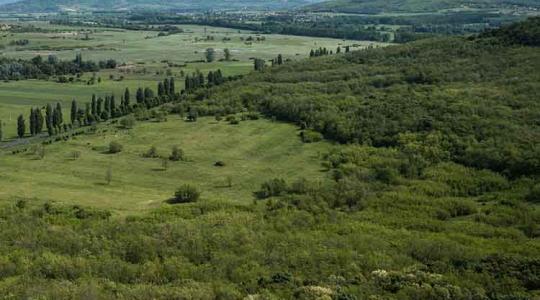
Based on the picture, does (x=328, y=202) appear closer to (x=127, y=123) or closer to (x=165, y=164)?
(x=165, y=164)

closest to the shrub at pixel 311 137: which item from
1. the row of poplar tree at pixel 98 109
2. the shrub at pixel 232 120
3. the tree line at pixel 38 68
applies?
the shrub at pixel 232 120

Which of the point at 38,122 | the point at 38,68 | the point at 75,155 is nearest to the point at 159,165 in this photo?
the point at 75,155

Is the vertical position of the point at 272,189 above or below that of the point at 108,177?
above

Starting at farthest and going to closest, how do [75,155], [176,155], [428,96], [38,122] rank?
[38,122] < [428,96] < [75,155] < [176,155]

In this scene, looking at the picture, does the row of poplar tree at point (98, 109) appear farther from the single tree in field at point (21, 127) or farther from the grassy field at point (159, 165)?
the grassy field at point (159, 165)

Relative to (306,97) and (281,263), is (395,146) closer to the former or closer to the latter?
(306,97)

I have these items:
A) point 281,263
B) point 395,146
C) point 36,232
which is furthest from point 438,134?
point 36,232
